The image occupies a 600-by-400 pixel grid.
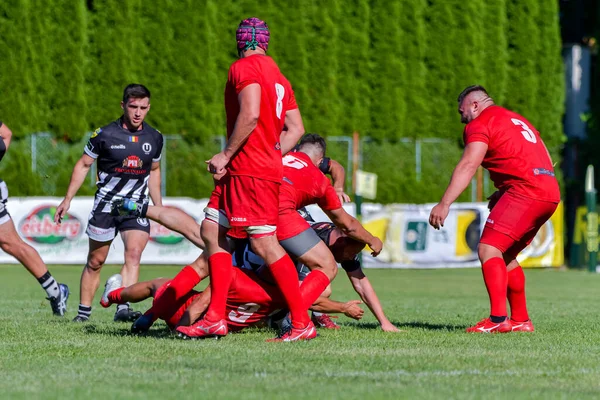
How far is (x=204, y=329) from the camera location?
25.2ft

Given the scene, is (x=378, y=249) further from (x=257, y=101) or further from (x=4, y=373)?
(x=4, y=373)

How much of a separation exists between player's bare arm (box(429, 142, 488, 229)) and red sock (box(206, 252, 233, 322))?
1.54 m

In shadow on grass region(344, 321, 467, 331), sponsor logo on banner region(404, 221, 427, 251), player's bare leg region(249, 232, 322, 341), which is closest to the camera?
player's bare leg region(249, 232, 322, 341)

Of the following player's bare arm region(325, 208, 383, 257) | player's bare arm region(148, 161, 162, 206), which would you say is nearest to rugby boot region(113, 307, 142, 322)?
player's bare arm region(148, 161, 162, 206)

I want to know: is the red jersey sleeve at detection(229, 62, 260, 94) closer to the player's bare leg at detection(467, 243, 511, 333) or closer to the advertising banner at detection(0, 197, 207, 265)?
the player's bare leg at detection(467, 243, 511, 333)

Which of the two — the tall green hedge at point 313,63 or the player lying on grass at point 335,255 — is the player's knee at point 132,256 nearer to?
the player lying on grass at point 335,255

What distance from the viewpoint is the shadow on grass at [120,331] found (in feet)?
27.0

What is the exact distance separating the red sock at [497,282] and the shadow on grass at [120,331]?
97.6 inches

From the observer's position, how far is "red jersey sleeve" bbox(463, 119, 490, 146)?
8.67m

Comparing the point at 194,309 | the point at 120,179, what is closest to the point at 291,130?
the point at 194,309

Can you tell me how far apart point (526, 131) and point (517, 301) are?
1.37 m

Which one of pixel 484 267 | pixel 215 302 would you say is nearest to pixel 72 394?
pixel 215 302

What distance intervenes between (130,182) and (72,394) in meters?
4.89

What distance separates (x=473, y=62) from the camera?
28.8 metres
